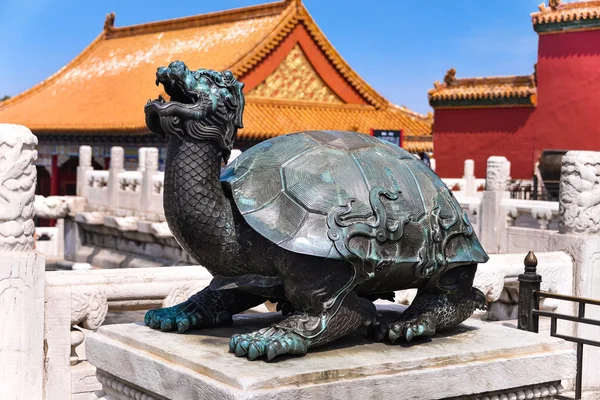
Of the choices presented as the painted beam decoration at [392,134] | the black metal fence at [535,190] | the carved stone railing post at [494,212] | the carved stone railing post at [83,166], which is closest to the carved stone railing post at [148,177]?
the carved stone railing post at [83,166]

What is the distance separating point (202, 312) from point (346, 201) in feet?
2.51

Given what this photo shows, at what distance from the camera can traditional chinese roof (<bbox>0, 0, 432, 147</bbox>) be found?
2244 cm

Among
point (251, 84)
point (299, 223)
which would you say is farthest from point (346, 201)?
point (251, 84)

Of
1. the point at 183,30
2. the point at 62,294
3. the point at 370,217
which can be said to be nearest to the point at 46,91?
the point at 183,30

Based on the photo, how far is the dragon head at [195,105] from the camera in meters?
3.37

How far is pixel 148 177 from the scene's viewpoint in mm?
15734

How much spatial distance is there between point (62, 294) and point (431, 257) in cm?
216

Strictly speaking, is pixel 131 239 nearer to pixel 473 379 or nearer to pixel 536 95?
pixel 536 95

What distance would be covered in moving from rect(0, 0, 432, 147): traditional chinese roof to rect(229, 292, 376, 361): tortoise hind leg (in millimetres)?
17272

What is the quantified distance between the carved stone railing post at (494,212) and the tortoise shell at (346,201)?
7.74 m

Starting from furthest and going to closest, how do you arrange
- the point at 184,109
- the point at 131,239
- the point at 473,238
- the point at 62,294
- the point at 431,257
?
the point at 131,239
the point at 62,294
the point at 473,238
the point at 431,257
the point at 184,109

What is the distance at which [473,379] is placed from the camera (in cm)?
350

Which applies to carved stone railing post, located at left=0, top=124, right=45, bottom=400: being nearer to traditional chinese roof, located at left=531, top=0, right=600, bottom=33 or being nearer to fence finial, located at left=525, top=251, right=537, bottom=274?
fence finial, located at left=525, top=251, right=537, bottom=274

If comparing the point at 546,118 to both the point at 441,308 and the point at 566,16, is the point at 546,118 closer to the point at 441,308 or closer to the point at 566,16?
the point at 566,16
